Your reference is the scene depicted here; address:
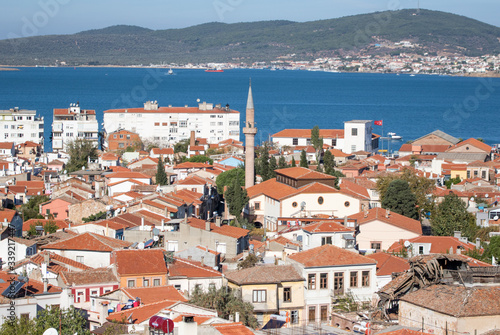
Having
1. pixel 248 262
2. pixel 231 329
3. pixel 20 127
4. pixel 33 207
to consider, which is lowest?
pixel 33 207

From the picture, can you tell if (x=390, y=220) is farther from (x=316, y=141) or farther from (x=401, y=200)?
(x=316, y=141)

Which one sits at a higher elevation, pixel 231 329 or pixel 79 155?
pixel 231 329

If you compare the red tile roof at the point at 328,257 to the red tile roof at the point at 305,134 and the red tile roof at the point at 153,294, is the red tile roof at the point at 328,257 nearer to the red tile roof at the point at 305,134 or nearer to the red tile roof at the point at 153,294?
the red tile roof at the point at 153,294

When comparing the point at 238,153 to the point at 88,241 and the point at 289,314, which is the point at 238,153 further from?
the point at 289,314

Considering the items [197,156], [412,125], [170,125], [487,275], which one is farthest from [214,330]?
[412,125]

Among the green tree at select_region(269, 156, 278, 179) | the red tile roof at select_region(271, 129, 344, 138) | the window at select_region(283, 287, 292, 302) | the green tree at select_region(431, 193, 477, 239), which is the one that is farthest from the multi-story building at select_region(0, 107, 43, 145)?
the window at select_region(283, 287, 292, 302)

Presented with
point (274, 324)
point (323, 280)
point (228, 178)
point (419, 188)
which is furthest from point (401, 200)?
point (274, 324)

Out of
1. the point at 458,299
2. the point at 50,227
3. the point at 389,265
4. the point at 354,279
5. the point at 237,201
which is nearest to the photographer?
the point at 458,299

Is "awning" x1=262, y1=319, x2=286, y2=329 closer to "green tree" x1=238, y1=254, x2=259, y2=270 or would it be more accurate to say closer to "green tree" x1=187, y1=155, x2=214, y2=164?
"green tree" x1=238, y1=254, x2=259, y2=270
